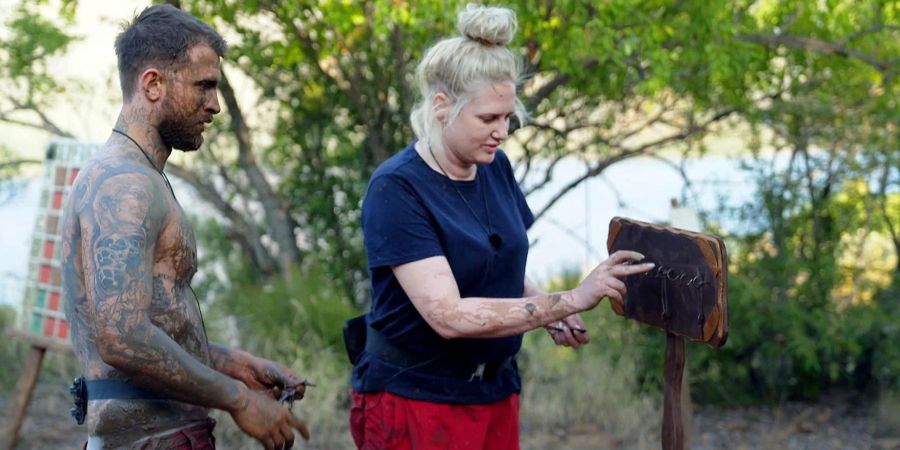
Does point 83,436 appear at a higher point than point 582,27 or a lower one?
lower

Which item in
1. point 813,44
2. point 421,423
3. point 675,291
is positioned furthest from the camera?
point 813,44

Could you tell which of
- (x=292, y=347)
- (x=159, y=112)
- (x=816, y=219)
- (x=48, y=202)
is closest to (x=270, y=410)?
(x=159, y=112)

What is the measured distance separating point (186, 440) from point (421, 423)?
0.71 meters

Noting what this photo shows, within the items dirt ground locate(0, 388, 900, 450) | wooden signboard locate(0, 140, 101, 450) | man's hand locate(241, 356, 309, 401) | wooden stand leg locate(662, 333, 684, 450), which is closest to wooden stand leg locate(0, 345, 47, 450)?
wooden signboard locate(0, 140, 101, 450)

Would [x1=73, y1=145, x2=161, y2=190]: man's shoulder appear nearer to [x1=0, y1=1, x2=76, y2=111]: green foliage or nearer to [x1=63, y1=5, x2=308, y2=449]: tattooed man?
[x1=63, y1=5, x2=308, y2=449]: tattooed man

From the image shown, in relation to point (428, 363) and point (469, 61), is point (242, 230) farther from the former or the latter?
point (469, 61)

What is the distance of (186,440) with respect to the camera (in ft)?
8.66

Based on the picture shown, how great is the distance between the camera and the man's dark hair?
2.56 meters

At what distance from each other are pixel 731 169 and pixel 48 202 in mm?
3925

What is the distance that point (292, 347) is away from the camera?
6.46 metres

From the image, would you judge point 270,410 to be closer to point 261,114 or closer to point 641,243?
point 641,243

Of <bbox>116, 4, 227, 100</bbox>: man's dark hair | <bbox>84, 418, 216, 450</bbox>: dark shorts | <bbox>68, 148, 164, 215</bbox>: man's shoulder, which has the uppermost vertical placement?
<bbox>116, 4, 227, 100</bbox>: man's dark hair

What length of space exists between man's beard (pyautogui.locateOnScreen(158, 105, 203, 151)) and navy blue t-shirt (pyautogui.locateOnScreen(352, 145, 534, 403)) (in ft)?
1.85

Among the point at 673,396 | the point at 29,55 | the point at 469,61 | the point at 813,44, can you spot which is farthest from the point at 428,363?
the point at 29,55
